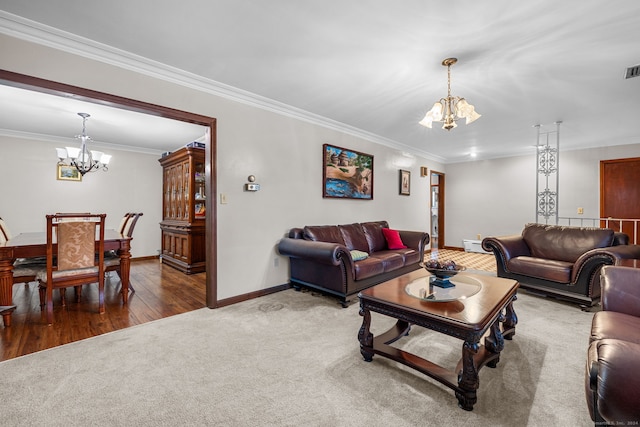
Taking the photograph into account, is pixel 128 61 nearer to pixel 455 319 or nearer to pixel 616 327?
pixel 455 319

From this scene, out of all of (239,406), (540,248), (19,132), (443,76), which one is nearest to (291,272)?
(239,406)

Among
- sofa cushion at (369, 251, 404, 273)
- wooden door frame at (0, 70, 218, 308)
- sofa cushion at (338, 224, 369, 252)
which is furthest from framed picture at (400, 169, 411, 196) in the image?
wooden door frame at (0, 70, 218, 308)

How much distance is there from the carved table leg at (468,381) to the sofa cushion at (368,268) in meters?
1.73

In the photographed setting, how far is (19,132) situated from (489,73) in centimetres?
698

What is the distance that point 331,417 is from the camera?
1.51 meters

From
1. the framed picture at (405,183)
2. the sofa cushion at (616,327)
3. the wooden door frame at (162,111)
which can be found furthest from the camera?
the framed picture at (405,183)

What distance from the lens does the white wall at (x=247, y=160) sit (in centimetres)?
233

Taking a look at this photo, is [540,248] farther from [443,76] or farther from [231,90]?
[231,90]

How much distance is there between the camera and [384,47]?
7.83 ft

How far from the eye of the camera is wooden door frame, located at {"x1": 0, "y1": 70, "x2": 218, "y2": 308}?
216 cm

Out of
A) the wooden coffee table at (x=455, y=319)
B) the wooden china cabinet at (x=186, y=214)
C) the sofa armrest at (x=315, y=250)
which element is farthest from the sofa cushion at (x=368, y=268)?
the wooden china cabinet at (x=186, y=214)

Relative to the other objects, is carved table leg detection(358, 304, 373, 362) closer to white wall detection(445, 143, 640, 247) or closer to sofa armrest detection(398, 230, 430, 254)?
sofa armrest detection(398, 230, 430, 254)

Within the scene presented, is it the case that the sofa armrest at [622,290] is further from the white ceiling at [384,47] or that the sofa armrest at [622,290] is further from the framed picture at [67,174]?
the framed picture at [67,174]

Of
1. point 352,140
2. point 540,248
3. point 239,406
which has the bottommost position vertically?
point 239,406
